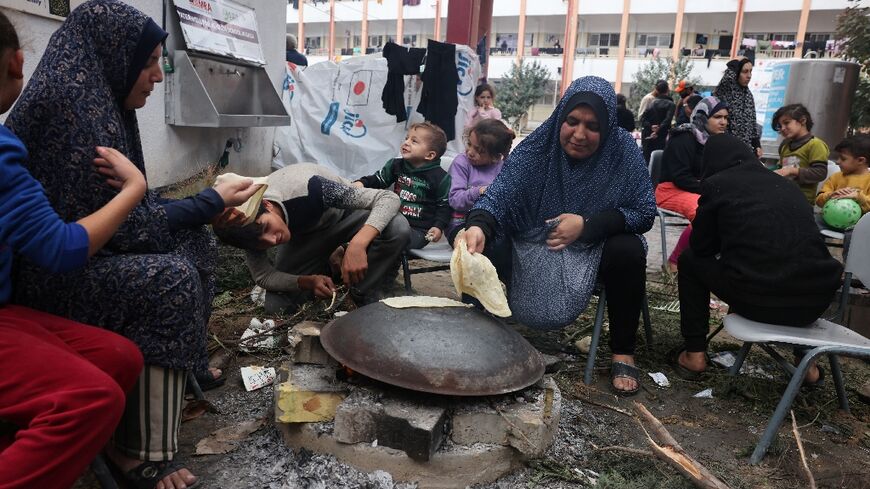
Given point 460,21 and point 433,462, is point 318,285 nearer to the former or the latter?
point 433,462

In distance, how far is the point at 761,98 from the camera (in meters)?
13.5

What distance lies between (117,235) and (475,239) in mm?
1431

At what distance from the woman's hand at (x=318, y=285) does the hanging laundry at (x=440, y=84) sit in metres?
4.71

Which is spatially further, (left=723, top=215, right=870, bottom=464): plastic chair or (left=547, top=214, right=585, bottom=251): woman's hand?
(left=547, top=214, right=585, bottom=251): woman's hand

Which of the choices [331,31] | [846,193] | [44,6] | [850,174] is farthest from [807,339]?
[331,31]

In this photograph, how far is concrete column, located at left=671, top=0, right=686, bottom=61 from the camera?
3475 cm

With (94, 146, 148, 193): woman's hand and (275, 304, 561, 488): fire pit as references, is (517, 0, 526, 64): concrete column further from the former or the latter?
(94, 146, 148, 193): woman's hand

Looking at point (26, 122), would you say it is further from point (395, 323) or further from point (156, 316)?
point (395, 323)

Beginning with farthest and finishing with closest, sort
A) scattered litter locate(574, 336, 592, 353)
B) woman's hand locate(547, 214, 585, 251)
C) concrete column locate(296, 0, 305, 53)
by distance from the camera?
concrete column locate(296, 0, 305, 53), scattered litter locate(574, 336, 592, 353), woman's hand locate(547, 214, 585, 251)

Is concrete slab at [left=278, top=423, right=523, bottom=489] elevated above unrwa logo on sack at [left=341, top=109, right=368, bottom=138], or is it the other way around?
unrwa logo on sack at [left=341, top=109, right=368, bottom=138]

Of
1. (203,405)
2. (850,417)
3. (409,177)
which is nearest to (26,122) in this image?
(203,405)

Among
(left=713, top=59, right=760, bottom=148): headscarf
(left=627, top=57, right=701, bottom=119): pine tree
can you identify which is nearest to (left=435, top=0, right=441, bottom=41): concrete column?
(left=627, top=57, right=701, bottom=119): pine tree

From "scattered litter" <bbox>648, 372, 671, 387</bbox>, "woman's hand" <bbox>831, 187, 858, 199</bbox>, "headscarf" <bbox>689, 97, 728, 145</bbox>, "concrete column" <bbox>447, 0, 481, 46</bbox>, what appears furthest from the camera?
"concrete column" <bbox>447, 0, 481, 46</bbox>

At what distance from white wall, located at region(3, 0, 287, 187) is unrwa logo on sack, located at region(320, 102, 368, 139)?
31.1 inches
